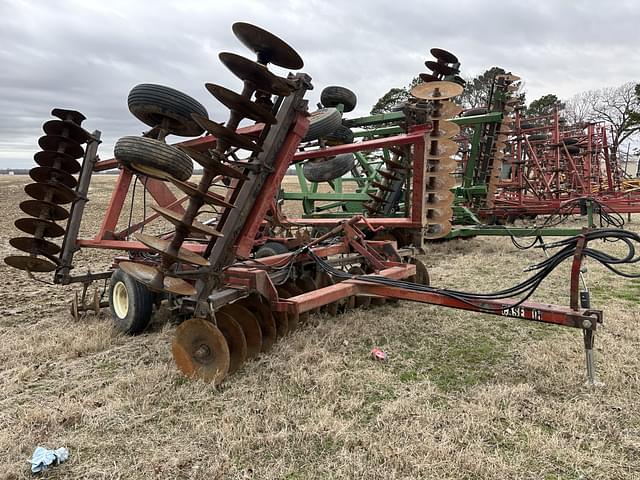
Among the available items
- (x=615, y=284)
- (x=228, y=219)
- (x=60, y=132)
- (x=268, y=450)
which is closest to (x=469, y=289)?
(x=615, y=284)

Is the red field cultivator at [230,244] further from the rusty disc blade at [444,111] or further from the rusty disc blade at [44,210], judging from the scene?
the rusty disc blade at [444,111]

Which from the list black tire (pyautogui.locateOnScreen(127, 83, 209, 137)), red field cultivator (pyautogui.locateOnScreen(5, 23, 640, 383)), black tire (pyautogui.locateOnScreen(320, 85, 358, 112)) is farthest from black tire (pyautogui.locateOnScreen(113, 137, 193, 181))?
black tire (pyautogui.locateOnScreen(320, 85, 358, 112))

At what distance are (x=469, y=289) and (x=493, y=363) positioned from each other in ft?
7.30

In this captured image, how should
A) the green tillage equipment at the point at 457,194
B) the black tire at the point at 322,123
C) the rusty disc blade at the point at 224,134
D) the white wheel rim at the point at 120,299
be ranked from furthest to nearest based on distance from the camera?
the green tillage equipment at the point at 457,194, the black tire at the point at 322,123, the white wheel rim at the point at 120,299, the rusty disc blade at the point at 224,134

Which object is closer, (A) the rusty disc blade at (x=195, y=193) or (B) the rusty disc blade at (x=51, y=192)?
(A) the rusty disc blade at (x=195, y=193)

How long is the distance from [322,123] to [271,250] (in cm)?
148

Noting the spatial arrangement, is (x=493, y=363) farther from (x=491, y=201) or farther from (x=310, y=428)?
(x=491, y=201)

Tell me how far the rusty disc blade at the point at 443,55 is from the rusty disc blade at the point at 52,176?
15.4 feet

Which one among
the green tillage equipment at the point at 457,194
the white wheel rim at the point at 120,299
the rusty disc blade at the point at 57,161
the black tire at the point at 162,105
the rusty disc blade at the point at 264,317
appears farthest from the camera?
the green tillage equipment at the point at 457,194

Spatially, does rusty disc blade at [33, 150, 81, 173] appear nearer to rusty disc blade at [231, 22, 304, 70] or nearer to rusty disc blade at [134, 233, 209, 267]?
rusty disc blade at [134, 233, 209, 267]

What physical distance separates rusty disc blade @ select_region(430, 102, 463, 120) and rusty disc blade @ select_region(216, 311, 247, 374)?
3261mm

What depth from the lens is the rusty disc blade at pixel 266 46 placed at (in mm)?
2572

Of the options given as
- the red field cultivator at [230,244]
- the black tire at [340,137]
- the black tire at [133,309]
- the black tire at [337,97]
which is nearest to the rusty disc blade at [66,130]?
the red field cultivator at [230,244]

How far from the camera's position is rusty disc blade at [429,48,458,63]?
6.09 metres
